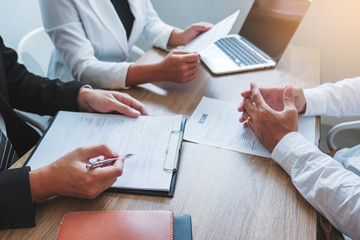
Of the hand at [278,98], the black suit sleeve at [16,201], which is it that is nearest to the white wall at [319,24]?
the hand at [278,98]

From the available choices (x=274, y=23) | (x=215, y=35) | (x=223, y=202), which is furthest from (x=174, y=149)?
(x=274, y=23)

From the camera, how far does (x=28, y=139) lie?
103 cm

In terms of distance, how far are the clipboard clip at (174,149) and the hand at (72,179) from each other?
5.0 inches

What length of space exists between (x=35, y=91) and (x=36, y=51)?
1.60ft

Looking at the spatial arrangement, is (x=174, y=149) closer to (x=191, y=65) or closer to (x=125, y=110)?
(x=125, y=110)

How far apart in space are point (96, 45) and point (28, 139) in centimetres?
47

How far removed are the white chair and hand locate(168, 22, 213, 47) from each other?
0.63 meters

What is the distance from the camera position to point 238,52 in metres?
1.18

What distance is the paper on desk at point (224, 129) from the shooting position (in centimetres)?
75

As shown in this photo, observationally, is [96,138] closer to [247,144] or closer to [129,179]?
[129,179]

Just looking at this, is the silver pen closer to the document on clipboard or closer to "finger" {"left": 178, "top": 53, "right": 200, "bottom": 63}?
the document on clipboard

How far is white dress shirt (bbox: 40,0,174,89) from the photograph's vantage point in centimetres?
101

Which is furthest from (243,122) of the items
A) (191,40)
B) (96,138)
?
(191,40)

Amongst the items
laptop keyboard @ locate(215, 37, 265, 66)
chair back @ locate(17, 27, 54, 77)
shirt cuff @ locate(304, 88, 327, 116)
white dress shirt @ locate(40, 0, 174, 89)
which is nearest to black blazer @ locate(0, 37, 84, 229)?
white dress shirt @ locate(40, 0, 174, 89)
